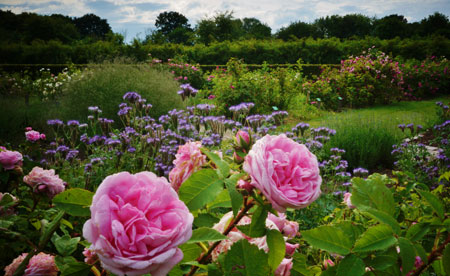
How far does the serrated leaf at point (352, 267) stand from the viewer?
1.86ft

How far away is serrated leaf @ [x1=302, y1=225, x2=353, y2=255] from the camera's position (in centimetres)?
59

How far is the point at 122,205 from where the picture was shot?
466 mm

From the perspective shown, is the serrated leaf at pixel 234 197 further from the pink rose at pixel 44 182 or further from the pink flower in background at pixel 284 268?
the pink rose at pixel 44 182

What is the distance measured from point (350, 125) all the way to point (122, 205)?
547 cm

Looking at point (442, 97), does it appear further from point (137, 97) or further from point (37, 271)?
point (37, 271)

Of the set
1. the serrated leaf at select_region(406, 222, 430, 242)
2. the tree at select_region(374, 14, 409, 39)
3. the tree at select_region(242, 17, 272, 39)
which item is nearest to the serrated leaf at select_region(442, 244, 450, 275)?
the serrated leaf at select_region(406, 222, 430, 242)

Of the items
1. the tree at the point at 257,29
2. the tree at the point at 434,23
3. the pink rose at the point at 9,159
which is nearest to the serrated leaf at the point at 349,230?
the pink rose at the point at 9,159

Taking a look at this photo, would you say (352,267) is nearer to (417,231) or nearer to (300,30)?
(417,231)

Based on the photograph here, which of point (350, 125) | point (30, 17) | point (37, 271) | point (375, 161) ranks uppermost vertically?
point (30, 17)

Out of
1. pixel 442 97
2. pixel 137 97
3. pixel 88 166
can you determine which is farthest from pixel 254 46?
pixel 88 166

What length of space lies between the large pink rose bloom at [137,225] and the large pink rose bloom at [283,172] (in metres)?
0.15

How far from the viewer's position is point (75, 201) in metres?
0.52

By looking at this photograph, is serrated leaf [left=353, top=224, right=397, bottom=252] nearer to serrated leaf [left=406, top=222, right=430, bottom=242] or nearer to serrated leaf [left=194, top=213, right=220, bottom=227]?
serrated leaf [left=406, top=222, right=430, bottom=242]

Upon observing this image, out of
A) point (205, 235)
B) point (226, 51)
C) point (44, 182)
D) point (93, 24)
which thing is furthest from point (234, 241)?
point (93, 24)
